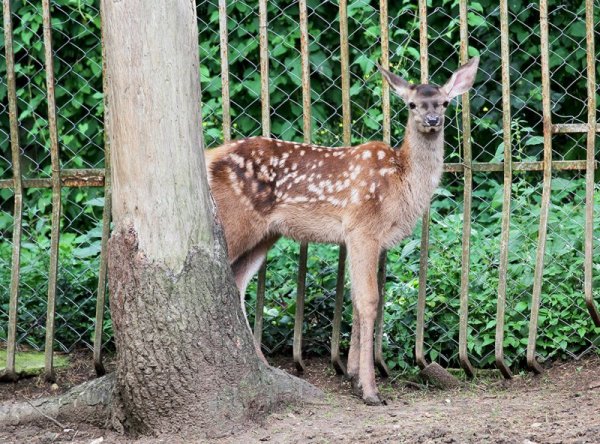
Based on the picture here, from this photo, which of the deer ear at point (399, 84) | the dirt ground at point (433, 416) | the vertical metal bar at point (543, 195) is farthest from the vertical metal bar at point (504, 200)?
the deer ear at point (399, 84)

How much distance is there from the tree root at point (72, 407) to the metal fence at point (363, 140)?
2.59ft

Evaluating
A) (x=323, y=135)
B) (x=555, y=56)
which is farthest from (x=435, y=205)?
(x=555, y=56)

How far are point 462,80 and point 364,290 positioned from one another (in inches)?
56.4

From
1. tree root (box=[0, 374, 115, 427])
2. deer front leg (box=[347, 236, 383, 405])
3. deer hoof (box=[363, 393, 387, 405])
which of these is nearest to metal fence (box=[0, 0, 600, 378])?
deer front leg (box=[347, 236, 383, 405])

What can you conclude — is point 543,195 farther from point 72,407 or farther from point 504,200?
point 72,407

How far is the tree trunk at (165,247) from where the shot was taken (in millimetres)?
5652

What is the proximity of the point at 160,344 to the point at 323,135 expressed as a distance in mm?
3655

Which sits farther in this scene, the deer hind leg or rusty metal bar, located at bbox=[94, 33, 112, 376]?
the deer hind leg

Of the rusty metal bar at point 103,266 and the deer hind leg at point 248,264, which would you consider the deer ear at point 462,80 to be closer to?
the deer hind leg at point 248,264

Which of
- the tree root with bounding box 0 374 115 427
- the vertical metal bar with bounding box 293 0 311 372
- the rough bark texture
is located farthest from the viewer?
Answer: the vertical metal bar with bounding box 293 0 311 372

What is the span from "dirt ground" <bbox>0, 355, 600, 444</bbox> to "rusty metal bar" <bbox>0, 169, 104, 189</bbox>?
1286 mm

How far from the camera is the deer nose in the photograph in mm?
6969

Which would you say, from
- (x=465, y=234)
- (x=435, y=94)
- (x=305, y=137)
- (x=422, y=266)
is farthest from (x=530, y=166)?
(x=305, y=137)

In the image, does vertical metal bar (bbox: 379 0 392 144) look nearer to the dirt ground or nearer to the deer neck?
the deer neck
